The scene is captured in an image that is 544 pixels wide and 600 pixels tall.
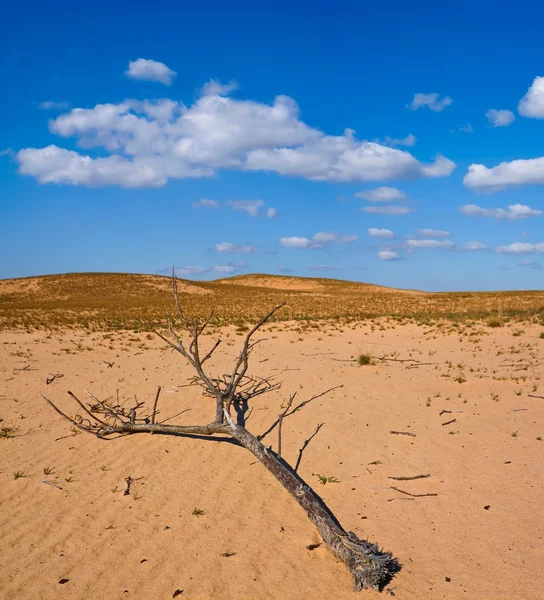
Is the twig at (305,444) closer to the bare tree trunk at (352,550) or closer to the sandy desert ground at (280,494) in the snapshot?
the sandy desert ground at (280,494)

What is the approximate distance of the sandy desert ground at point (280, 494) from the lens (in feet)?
14.5

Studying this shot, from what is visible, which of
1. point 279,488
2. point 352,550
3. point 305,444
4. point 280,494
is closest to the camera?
point 352,550

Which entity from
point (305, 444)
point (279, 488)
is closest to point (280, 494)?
point (279, 488)

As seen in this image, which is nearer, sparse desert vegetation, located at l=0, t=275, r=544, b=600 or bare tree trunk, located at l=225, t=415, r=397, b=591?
bare tree trunk, located at l=225, t=415, r=397, b=591

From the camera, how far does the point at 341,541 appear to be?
4.53m

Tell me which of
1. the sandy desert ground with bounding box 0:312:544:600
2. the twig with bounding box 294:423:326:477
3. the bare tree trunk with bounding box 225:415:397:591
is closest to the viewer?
the bare tree trunk with bounding box 225:415:397:591

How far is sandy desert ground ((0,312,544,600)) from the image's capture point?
4.43m

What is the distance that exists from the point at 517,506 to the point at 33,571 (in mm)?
5276

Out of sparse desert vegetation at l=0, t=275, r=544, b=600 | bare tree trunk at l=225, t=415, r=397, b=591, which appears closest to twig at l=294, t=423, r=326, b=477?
sparse desert vegetation at l=0, t=275, r=544, b=600

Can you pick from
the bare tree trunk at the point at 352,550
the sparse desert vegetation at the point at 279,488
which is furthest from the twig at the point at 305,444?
the bare tree trunk at the point at 352,550

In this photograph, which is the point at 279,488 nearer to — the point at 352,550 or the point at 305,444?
the point at 305,444

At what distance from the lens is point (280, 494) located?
19.7ft

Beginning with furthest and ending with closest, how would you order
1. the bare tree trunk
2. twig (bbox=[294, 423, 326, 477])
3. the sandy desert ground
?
twig (bbox=[294, 423, 326, 477])
the sandy desert ground
the bare tree trunk

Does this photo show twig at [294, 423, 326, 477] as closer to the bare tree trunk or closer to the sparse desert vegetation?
the sparse desert vegetation
